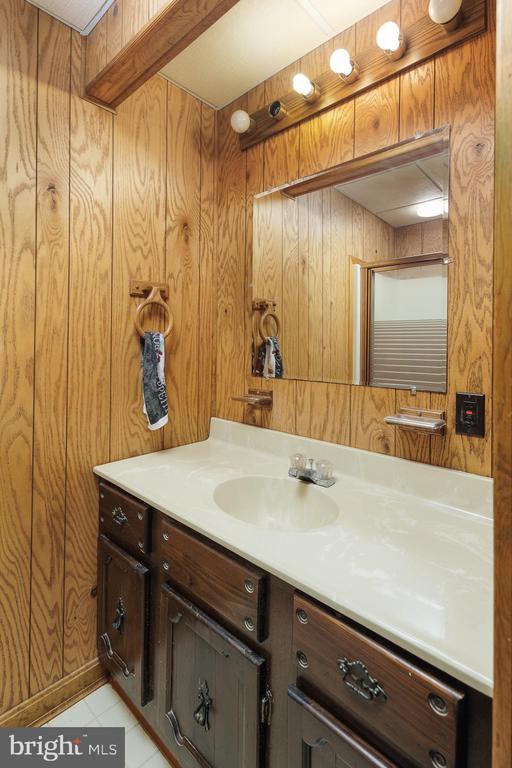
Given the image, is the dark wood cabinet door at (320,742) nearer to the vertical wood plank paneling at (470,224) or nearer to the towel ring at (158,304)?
the vertical wood plank paneling at (470,224)

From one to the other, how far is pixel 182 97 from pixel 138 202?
0.53m

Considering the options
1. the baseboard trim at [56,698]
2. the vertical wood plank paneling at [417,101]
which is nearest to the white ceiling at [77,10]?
the vertical wood plank paneling at [417,101]

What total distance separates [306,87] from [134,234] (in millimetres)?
788

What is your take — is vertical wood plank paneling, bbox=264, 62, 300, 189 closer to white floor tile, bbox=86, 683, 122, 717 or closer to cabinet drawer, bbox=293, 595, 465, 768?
cabinet drawer, bbox=293, 595, 465, 768

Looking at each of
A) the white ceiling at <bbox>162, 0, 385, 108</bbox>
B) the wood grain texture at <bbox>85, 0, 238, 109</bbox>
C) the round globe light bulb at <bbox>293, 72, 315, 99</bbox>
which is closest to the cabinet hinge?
the wood grain texture at <bbox>85, 0, 238, 109</bbox>

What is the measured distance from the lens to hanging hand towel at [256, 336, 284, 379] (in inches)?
61.0

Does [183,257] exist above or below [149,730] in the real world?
above

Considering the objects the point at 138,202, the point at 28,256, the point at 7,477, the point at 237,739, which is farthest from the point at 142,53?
the point at 237,739

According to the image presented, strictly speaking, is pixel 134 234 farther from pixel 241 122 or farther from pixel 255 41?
pixel 255 41

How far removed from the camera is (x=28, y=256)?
1248 mm

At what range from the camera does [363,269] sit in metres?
1.28

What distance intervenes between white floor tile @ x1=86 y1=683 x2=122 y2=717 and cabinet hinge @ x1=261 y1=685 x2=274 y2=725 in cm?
87

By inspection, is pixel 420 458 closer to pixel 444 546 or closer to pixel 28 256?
pixel 444 546

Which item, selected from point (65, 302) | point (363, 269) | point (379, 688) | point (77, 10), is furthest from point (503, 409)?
point (77, 10)
